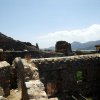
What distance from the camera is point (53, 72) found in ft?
61.5

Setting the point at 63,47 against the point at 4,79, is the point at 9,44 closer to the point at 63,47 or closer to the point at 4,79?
the point at 63,47

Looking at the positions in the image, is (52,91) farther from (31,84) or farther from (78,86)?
(31,84)

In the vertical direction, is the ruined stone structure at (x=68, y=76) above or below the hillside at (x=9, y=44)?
below

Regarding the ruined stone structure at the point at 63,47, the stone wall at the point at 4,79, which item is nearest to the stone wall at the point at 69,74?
the stone wall at the point at 4,79

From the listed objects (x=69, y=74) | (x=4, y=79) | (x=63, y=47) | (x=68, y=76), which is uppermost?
(x=63, y=47)

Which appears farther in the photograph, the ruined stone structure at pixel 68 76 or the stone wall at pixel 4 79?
the ruined stone structure at pixel 68 76

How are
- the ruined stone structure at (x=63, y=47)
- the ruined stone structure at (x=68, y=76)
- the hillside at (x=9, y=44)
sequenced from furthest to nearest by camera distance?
1. the ruined stone structure at (x=63, y=47)
2. the hillside at (x=9, y=44)
3. the ruined stone structure at (x=68, y=76)

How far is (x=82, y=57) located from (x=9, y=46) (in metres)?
10.8

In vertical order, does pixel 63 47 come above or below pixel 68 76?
above

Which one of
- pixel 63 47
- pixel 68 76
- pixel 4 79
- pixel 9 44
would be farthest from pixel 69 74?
pixel 9 44

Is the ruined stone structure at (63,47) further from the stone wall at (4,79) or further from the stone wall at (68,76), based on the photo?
the stone wall at (4,79)

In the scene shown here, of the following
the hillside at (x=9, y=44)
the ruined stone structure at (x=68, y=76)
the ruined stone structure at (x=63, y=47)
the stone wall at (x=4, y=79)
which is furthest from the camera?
the ruined stone structure at (x=63, y=47)

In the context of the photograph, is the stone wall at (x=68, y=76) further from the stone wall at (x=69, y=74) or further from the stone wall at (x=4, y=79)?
the stone wall at (x=4, y=79)

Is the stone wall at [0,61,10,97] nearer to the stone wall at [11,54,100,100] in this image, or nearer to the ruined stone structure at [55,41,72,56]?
the stone wall at [11,54,100,100]
